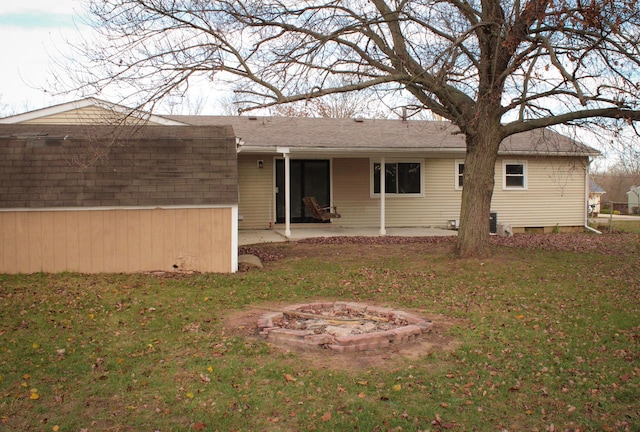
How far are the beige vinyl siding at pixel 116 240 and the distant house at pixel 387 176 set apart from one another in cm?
632

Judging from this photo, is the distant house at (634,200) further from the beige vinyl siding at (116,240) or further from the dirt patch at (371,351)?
the dirt patch at (371,351)

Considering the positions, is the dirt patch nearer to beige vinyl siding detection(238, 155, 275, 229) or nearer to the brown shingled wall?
the brown shingled wall

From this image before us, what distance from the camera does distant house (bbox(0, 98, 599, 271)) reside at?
17281mm

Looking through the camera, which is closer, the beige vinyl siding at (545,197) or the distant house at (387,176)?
the distant house at (387,176)

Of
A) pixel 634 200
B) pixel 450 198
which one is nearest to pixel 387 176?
pixel 450 198

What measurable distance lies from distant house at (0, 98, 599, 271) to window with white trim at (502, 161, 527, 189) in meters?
0.03

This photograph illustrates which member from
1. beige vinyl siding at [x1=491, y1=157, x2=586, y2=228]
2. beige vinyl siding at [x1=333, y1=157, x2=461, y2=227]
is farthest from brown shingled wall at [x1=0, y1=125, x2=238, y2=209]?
beige vinyl siding at [x1=491, y1=157, x2=586, y2=228]

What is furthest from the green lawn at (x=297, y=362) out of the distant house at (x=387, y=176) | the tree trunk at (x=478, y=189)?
the distant house at (x=387, y=176)

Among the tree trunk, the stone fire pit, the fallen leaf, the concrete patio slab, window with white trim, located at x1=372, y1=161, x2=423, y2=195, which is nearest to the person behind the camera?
the fallen leaf

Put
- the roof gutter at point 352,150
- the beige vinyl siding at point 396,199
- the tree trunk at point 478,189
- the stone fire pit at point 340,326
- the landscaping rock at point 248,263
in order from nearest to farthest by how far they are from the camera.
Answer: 1. the stone fire pit at point 340,326
2. the landscaping rock at point 248,263
3. the tree trunk at point 478,189
4. the roof gutter at point 352,150
5. the beige vinyl siding at point 396,199

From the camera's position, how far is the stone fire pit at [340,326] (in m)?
5.57

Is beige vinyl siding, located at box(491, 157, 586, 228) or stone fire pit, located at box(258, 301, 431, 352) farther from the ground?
beige vinyl siding, located at box(491, 157, 586, 228)

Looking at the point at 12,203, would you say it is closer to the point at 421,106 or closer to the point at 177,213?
the point at 177,213

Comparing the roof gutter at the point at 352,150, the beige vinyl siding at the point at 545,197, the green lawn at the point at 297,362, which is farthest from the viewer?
the beige vinyl siding at the point at 545,197
